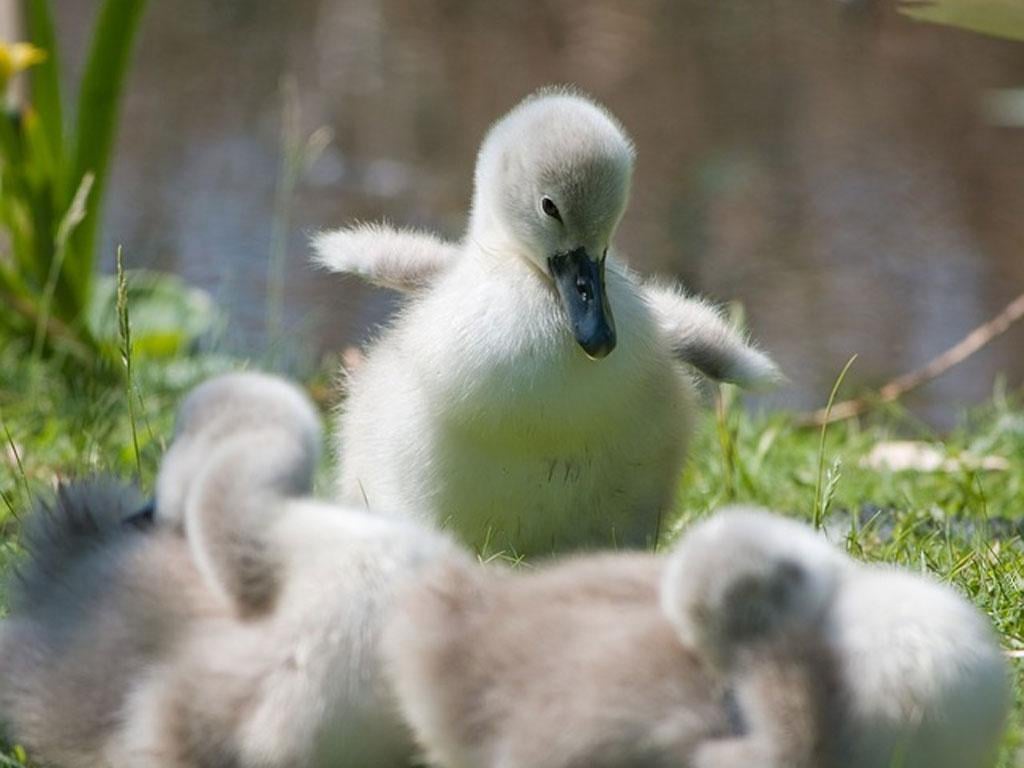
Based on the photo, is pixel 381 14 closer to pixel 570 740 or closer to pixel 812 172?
pixel 812 172

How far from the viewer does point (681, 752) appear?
241 centimetres

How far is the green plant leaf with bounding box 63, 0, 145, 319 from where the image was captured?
21.0ft

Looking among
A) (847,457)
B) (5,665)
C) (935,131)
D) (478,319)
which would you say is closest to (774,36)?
(935,131)

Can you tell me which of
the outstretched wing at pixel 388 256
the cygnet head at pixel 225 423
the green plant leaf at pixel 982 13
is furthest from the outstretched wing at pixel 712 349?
the cygnet head at pixel 225 423

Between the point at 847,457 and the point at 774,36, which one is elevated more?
the point at 847,457

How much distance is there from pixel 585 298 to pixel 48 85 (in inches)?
133

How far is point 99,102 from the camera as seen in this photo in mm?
6426

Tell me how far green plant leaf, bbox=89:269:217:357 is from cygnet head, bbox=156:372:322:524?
3.55 meters

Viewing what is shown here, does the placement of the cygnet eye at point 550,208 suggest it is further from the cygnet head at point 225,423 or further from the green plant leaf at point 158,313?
the green plant leaf at point 158,313

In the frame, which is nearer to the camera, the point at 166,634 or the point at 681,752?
the point at 681,752

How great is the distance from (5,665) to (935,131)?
1006 centimetres

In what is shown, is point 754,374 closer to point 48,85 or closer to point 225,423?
point 225,423

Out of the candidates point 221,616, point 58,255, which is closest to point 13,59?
point 58,255

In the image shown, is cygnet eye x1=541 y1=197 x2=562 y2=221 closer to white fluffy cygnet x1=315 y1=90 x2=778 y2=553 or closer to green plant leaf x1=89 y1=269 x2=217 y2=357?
white fluffy cygnet x1=315 y1=90 x2=778 y2=553
